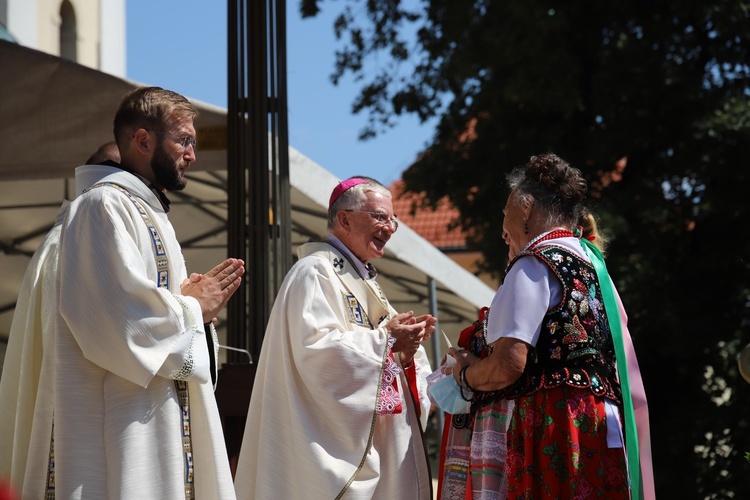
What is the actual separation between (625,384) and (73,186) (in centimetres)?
590

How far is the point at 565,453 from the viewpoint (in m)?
3.88

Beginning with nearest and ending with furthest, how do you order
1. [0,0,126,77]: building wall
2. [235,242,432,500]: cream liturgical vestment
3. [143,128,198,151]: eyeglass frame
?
[143,128,198,151]: eyeglass frame
[235,242,432,500]: cream liturgical vestment
[0,0,126,77]: building wall

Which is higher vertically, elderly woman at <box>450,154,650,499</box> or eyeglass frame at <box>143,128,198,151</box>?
eyeglass frame at <box>143,128,198,151</box>

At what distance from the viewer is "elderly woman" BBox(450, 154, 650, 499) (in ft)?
12.8

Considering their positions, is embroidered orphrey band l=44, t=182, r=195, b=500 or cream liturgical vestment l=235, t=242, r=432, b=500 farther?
cream liturgical vestment l=235, t=242, r=432, b=500

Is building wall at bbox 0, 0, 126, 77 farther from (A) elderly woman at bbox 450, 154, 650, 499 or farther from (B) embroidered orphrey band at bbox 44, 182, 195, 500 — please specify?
(A) elderly woman at bbox 450, 154, 650, 499

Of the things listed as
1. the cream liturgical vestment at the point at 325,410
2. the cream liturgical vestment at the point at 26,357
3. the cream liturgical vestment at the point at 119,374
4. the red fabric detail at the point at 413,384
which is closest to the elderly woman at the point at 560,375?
the cream liturgical vestment at the point at 325,410

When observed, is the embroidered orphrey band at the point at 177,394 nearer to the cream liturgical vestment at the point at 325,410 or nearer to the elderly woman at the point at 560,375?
the cream liturgical vestment at the point at 325,410

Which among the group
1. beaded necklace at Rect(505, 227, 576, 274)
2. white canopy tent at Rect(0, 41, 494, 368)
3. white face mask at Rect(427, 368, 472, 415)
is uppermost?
white canopy tent at Rect(0, 41, 494, 368)

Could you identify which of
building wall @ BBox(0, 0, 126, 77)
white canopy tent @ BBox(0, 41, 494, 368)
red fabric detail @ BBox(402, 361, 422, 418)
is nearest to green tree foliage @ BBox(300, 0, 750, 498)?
white canopy tent @ BBox(0, 41, 494, 368)

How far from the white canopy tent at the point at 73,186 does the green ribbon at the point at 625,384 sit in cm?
289

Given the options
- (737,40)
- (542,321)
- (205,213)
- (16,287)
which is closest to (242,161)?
(542,321)

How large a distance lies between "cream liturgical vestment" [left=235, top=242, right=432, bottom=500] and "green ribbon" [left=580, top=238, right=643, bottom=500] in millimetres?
978

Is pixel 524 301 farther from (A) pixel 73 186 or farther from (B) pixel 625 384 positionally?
(A) pixel 73 186
